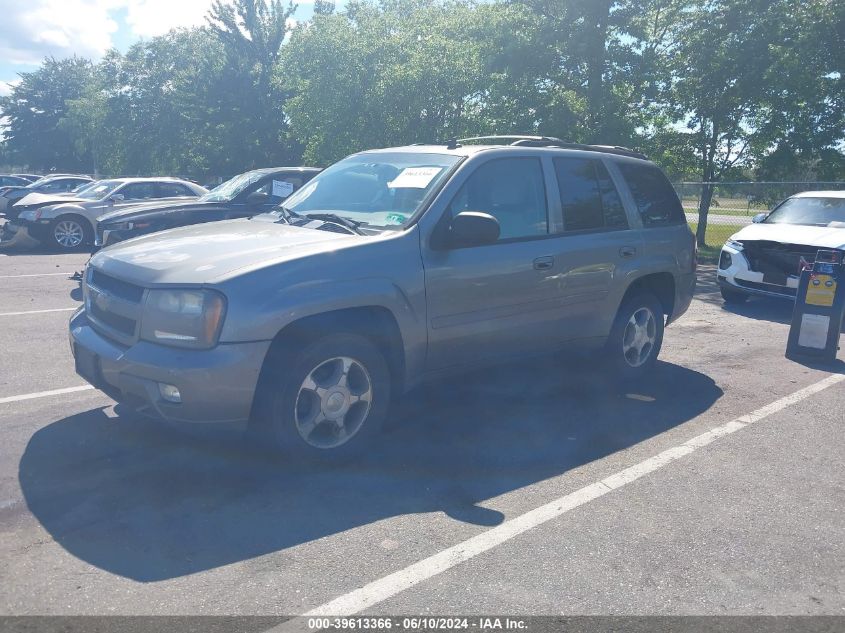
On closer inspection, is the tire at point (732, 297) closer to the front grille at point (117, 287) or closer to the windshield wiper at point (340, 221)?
the windshield wiper at point (340, 221)

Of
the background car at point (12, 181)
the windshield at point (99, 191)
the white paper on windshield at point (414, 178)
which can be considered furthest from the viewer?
the background car at point (12, 181)

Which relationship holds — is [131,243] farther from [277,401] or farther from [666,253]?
[666,253]

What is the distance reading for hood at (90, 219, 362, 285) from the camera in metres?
4.36

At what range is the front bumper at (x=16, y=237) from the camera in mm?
16934

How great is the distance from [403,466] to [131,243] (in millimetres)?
2324

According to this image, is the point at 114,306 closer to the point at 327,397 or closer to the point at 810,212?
the point at 327,397

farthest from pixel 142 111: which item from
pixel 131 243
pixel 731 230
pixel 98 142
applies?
pixel 131 243

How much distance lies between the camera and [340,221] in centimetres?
522

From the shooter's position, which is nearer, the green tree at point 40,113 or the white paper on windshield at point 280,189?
the white paper on windshield at point 280,189

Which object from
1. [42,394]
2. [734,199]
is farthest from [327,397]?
[734,199]

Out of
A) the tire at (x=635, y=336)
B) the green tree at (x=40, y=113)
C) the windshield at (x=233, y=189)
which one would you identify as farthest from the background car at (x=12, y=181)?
the green tree at (x=40, y=113)

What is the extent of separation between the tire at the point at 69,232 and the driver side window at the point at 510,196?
13.7m

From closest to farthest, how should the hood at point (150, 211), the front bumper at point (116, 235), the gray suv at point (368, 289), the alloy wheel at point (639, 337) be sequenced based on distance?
the gray suv at point (368, 289)
the alloy wheel at point (639, 337)
the front bumper at point (116, 235)
the hood at point (150, 211)

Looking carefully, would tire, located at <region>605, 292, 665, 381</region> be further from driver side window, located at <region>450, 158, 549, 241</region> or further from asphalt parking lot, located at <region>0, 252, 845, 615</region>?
driver side window, located at <region>450, 158, 549, 241</region>
